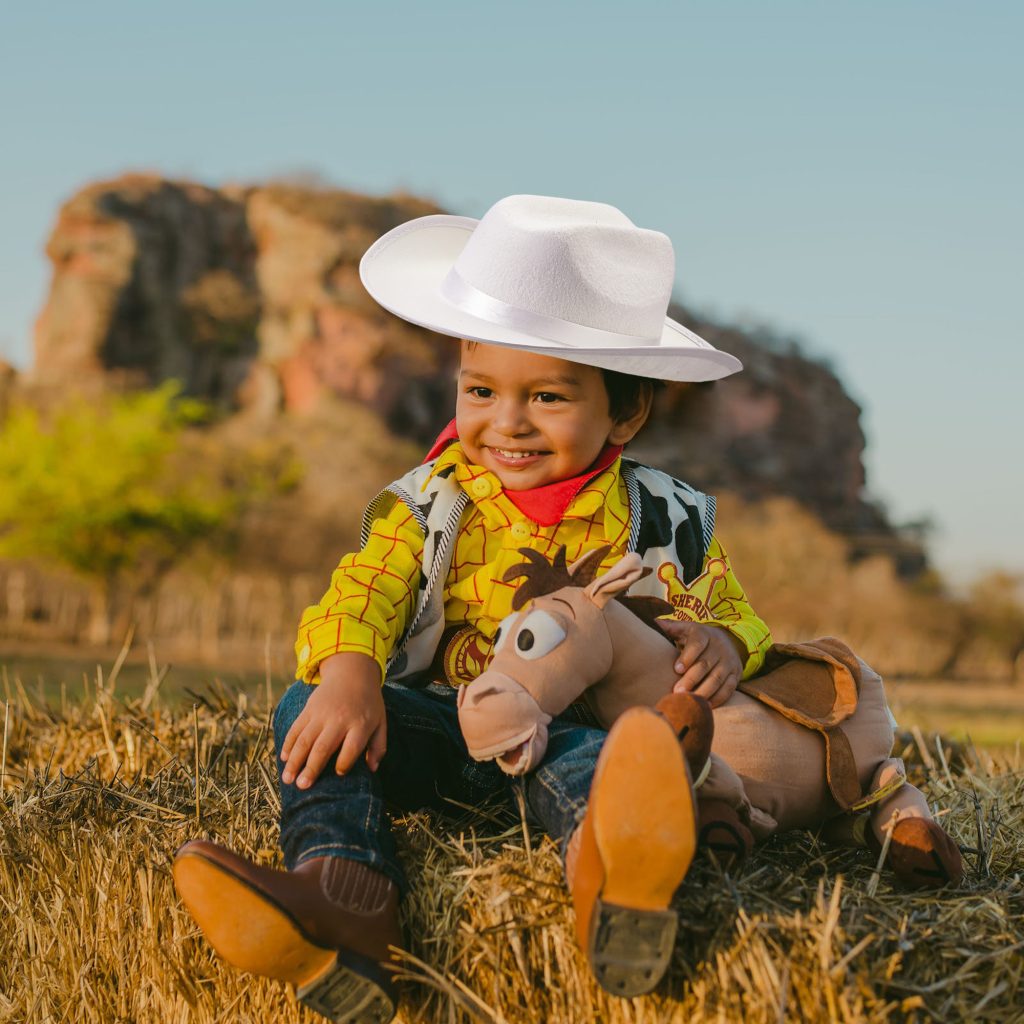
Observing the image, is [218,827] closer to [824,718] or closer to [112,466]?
[824,718]

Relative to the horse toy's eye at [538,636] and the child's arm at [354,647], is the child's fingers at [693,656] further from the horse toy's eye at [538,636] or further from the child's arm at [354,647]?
the child's arm at [354,647]

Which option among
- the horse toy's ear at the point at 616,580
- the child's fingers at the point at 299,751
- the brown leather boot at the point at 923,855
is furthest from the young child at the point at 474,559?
the brown leather boot at the point at 923,855

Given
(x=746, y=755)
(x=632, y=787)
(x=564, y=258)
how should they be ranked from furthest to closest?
(x=564, y=258) < (x=746, y=755) < (x=632, y=787)

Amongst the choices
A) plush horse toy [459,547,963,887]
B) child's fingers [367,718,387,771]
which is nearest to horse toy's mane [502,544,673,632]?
plush horse toy [459,547,963,887]

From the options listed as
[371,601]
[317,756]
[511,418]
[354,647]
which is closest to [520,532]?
[511,418]

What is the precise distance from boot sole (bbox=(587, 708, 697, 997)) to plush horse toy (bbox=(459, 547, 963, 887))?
0.23m

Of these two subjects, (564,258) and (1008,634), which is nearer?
(564,258)

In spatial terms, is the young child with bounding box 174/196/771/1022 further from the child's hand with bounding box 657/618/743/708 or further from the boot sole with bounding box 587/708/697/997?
the boot sole with bounding box 587/708/697/997

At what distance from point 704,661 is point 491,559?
55 cm

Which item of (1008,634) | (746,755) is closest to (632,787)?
(746,755)

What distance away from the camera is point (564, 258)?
7.68 ft

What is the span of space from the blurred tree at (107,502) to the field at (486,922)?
1839 centimetres

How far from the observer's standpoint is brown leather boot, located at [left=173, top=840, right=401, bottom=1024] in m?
1.66

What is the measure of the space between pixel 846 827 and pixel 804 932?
59cm
